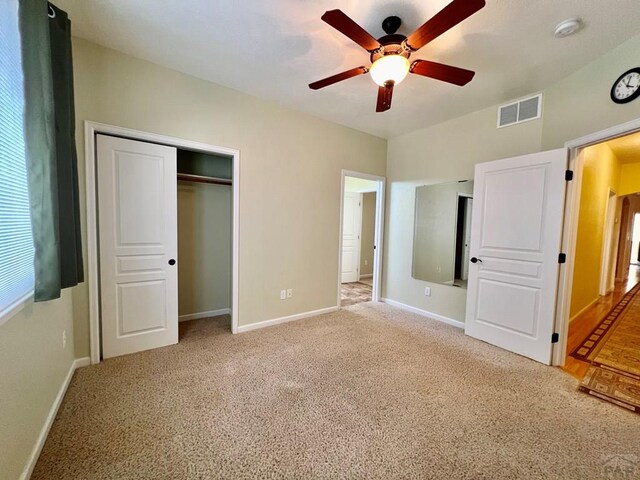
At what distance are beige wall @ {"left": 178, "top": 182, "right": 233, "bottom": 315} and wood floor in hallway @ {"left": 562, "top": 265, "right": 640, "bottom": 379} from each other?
394 centimetres

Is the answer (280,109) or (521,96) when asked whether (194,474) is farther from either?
(521,96)

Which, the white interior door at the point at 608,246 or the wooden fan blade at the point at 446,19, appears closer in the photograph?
the wooden fan blade at the point at 446,19

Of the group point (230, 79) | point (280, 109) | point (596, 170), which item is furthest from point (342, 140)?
point (596, 170)

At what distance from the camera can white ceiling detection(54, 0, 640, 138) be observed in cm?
175

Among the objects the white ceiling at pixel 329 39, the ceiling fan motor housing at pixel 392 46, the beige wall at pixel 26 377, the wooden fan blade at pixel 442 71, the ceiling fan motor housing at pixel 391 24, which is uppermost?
Answer: the white ceiling at pixel 329 39

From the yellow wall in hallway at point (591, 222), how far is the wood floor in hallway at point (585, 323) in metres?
0.12

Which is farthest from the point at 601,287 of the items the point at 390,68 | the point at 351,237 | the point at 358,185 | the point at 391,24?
the point at 391,24

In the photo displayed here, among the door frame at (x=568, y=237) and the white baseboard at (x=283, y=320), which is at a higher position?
the door frame at (x=568, y=237)

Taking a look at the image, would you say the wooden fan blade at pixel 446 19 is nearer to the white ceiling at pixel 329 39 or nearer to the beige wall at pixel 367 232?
the white ceiling at pixel 329 39

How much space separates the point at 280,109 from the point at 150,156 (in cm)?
158

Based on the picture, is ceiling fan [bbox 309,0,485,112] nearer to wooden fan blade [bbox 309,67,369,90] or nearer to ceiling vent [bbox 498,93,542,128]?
wooden fan blade [bbox 309,67,369,90]

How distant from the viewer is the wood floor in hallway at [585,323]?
2.47 metres

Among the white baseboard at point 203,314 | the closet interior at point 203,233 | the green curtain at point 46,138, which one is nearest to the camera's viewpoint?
the green curtain at point 46,138

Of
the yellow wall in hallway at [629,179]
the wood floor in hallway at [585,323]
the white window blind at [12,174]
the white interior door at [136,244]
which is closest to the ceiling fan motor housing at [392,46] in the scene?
the white window blind at [12,174]
